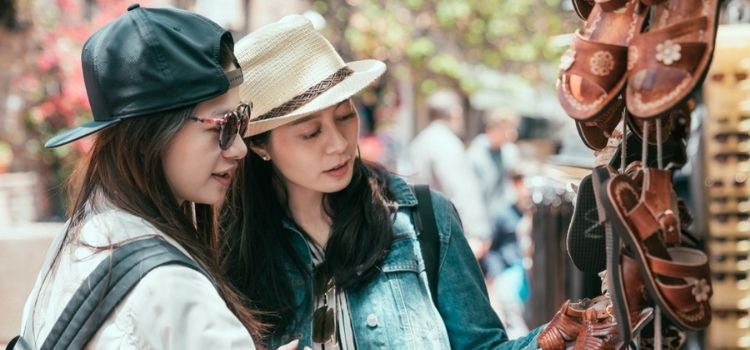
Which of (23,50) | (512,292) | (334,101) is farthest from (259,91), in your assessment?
(23,50)

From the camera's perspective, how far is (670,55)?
1733mm

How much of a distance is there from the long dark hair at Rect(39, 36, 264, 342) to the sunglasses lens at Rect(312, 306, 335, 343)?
0.58 meters

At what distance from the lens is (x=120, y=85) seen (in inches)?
77.4

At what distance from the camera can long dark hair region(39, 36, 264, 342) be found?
1.98 meters

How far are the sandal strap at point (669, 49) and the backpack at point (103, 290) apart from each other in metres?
0.88

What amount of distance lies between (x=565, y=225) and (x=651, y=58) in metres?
3.68

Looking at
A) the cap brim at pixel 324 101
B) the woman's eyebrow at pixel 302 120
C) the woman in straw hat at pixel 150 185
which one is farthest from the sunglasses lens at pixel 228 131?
the woman's eyebrow at pixel 302 120

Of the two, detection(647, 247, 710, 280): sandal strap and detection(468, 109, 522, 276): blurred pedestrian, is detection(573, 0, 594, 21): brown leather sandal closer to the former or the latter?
detection(647, 247, 710, 280): sandal strap

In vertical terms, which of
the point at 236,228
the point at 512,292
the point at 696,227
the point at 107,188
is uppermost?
the point at 107,188

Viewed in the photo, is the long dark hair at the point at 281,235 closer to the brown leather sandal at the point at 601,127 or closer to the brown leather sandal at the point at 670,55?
the brown leather sandal at the point at 601,127

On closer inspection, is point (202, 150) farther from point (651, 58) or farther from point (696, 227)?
point (696, 227)

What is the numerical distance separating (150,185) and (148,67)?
0.23 metres

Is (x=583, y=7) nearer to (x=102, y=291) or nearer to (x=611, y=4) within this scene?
(x=611, y=4)

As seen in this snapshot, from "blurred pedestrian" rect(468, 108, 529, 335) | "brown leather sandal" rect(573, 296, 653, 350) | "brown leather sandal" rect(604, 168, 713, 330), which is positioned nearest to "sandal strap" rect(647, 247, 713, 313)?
"brown leather sandal" rect(604, 168, 713, 330)
